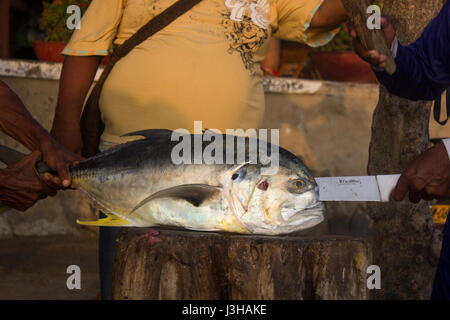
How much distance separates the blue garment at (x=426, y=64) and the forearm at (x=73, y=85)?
1.37 meters

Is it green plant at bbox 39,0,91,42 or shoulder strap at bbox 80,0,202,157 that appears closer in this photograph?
shoulder strap at bbox 80,0,202,157

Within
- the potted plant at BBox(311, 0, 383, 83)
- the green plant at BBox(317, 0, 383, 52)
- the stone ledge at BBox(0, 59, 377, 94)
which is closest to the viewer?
the stone ledge at BBox(0, 59, 377, 94)

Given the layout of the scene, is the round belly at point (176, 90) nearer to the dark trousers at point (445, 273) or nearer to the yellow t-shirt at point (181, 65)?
the yellow t-shirt at point (181, 65)

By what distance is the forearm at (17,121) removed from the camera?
2.51 m

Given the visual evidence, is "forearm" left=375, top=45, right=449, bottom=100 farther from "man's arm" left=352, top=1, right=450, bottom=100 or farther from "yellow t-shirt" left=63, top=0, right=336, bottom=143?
"yellow t-shirt" left=63, top=0, right=336, bottom=143

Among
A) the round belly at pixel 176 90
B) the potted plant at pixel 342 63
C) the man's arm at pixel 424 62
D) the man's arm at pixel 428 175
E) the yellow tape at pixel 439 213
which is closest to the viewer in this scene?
the man's arm at pixel 428 175

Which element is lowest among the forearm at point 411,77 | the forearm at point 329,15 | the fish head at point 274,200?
the fish head at point 274,200

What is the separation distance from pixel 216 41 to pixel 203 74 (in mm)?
163

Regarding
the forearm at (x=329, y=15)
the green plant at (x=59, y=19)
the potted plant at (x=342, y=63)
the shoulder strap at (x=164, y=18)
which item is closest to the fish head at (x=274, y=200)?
the shoulder strap at (x=164, y=18)

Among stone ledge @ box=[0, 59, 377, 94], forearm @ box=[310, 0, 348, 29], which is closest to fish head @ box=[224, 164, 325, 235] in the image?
forearm @ box=[310, 0, 348, 29]

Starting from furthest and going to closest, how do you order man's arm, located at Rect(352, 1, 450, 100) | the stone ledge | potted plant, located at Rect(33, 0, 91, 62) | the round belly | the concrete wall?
potted plant, located at Rect(33, 0, 91, 62)
the concrete wall
the stone ledge
the round belly
man's arm, located at Rect(352, 1, 450, 100)

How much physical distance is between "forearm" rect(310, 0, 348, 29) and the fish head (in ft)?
3.45

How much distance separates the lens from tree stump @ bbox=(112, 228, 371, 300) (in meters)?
2.11
